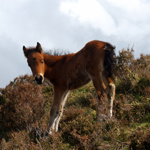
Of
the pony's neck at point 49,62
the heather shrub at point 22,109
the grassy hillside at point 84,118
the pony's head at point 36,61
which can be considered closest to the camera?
the grassy hillside at point 84,118

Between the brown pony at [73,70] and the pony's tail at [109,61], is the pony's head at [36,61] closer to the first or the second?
the brown pony at [73,70]

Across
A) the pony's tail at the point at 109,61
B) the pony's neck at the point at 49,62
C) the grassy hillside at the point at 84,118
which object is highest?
the pony's neck at the point at 49,62

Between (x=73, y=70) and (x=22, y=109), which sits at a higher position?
(x=73, y=70)

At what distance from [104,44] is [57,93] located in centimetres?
218

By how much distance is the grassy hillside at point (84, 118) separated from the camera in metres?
4.80

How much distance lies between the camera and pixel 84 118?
20.4 feet

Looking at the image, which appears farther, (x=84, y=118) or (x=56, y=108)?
(x=56, y=108)

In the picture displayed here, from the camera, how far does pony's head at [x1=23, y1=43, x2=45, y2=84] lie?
731 centimetres

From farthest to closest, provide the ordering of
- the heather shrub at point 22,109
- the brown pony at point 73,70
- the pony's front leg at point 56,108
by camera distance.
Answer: the heather shrub at point 22,109
the pony's front leg at point 56,108
the brown pony at point 73,70

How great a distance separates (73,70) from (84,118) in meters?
1.77

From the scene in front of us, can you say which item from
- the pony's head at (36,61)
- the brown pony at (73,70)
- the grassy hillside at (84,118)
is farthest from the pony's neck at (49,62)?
the grassy hillside at (84,118)

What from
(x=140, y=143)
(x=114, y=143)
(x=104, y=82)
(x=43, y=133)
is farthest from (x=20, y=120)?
(x=140, y=143)

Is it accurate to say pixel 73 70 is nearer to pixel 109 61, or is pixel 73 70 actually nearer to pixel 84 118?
pixel 109 61

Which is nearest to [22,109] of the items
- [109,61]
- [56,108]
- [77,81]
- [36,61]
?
[56,108]
